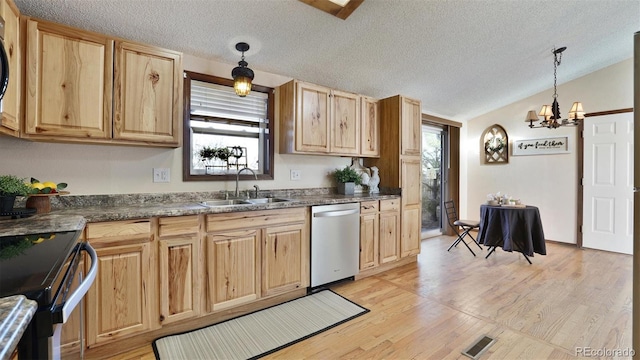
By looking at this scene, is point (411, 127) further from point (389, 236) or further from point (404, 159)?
Answer: point (389, 236)

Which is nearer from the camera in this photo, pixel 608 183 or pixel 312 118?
pixel 312 118

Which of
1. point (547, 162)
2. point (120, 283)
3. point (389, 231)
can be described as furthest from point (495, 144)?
point (120, 283)

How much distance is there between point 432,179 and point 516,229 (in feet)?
6.00

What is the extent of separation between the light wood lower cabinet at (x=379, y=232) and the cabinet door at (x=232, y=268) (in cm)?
124

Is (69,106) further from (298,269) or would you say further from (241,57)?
(298,269)

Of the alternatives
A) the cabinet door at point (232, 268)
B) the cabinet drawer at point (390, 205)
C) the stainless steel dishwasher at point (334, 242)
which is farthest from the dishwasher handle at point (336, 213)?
the cabinet door at point (232, 268)

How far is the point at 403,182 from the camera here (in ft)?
11.7

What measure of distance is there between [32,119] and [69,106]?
0.20m

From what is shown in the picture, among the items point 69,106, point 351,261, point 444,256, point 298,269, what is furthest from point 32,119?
point 444,256

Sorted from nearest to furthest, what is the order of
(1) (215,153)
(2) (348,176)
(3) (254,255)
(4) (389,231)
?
(3) (254,255)
(1) (215,153)
(4) (389,231)
(2) (348,176)

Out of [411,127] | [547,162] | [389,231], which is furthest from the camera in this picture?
[547,162]

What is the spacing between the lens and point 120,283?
1846 millimetres

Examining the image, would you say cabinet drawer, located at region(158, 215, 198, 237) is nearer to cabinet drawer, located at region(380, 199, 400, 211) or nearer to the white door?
cabinet drawer, located at region(380, 199, 400, 211)

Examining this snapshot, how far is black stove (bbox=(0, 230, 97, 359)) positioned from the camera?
2.19ft
